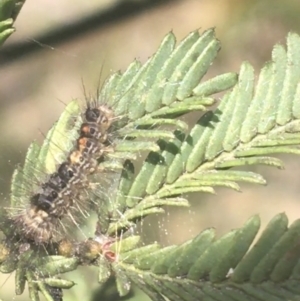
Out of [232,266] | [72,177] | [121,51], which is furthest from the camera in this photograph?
[121,51]

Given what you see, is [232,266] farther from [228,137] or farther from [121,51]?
[121,51]

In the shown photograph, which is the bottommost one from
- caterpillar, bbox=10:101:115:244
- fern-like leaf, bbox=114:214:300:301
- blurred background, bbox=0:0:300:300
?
fern-like leaf, bbox=114:214:300:301

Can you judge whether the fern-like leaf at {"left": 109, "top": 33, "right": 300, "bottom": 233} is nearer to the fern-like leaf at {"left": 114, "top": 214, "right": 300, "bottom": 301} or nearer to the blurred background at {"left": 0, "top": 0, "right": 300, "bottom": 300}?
the fern-like leaf at {"left": 114, "top": 214, "right": 300, "bottom": 301}

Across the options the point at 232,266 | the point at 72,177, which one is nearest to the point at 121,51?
the point at 72,177

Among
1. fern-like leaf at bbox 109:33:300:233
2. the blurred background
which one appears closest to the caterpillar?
fern-like leaf at bbox 109:33:300:233

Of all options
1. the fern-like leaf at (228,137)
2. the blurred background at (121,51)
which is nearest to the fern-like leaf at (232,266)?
the fern-like leaf at (228,137)

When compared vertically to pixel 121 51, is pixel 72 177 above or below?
below

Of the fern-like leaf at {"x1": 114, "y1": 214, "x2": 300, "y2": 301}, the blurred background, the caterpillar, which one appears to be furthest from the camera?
the blurred background

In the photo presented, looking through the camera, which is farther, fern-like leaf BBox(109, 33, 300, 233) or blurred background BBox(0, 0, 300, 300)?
blurred background BBox(0, 0, 300, 300)
